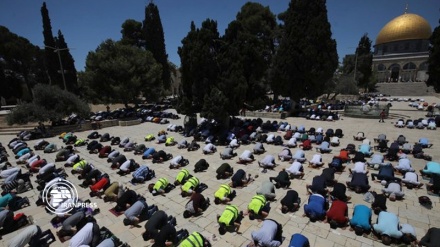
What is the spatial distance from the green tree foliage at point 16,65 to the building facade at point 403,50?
86.8m

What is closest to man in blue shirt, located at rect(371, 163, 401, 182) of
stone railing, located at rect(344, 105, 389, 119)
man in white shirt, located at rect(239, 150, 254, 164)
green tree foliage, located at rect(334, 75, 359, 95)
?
man in white shirt, located at rect(239, 150, 254, 164)

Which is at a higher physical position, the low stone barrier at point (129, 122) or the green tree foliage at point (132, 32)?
the green tree foliage at point (132, 32)

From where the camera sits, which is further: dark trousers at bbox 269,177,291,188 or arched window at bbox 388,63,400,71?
arched window at bbox 388,63,400,71

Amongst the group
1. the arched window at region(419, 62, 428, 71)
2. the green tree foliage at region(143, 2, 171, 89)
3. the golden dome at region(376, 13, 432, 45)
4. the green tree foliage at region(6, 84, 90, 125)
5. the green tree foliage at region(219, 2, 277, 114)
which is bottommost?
the green tree foliage at region(6, 84, 90, 125)

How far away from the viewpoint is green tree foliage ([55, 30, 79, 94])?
132ft

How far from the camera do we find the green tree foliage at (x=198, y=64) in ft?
59.9

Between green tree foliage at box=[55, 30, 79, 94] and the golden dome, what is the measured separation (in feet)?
278

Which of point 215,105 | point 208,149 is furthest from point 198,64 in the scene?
point 208,149

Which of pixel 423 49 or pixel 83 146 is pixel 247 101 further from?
pixel 423 49

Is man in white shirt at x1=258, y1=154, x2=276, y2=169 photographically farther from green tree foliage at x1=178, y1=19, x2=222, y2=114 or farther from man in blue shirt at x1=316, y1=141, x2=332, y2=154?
green tree foliage at x1=178, y1=19, x2=222, y2=114

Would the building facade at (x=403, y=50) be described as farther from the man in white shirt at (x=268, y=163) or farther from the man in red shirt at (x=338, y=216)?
the man in red shirt at (x=338, y=216)

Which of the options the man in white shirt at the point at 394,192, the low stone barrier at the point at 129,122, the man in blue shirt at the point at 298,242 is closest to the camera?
the man in blue shirt at the point at 298,242

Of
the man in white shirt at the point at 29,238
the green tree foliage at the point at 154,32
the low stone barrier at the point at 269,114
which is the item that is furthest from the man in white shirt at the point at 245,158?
the green tree foliage at the point at 154,32

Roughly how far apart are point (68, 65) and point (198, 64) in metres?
37.2
